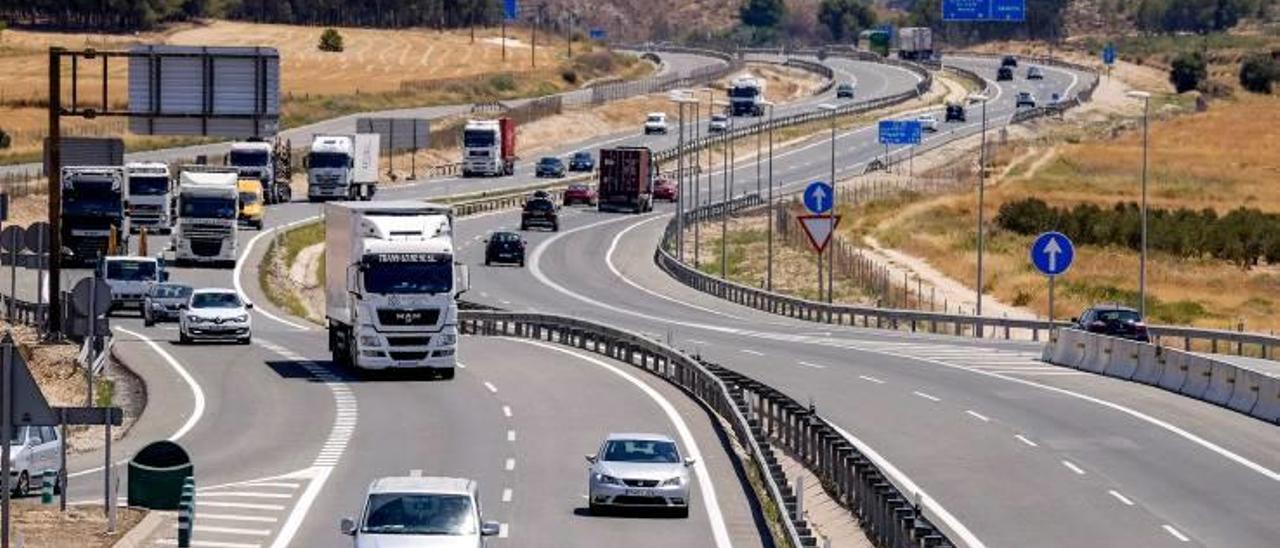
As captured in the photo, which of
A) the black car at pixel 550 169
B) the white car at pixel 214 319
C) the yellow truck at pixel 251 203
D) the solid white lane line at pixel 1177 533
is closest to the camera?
the solid white lane line at pixel 1177 533

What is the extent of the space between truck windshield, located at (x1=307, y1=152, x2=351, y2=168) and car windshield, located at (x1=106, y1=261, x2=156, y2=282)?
136 feet

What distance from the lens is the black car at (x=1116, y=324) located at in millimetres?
65562

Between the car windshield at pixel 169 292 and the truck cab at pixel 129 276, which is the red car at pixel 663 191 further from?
the car windshield at pixel 169 292

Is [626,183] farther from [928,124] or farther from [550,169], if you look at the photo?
[928,124]

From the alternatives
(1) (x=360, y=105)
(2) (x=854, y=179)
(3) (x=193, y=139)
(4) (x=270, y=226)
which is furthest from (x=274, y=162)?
(1) (x=360, y=105)

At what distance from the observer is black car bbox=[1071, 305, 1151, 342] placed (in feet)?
215

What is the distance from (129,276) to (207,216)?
1583 centimetres

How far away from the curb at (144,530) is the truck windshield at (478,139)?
113 meters

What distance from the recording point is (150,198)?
97.7 m

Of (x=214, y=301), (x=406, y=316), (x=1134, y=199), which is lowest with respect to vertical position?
(x=214, y=301)

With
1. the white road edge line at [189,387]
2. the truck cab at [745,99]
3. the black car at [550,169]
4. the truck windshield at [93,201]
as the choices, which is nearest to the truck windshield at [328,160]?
the truck windshield at [93,201]

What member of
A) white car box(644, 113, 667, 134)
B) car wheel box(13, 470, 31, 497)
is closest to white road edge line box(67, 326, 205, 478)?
car wheel box(13, 470, 31, 497)

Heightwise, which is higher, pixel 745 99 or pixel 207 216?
pixel 745 99

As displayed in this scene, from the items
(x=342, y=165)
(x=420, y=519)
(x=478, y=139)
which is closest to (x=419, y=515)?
(x=420, y=519)
